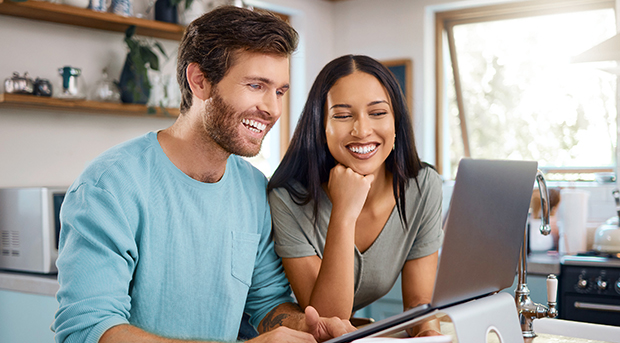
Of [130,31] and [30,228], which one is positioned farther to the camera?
[130,31]

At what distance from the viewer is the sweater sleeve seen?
42.2 inches

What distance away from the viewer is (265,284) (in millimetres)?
1503

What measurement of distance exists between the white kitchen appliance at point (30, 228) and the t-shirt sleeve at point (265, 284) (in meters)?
1.14

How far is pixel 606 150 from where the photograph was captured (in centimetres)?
395

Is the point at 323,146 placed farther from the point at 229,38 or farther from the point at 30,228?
the point at 30,228

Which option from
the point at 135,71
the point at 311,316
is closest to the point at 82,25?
the point at 135,71

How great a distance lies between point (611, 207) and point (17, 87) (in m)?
A: 3.19

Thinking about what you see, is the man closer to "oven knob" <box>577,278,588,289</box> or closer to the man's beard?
the man's beard

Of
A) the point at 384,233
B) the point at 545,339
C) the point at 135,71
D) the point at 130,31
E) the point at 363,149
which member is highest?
the point at 130,31

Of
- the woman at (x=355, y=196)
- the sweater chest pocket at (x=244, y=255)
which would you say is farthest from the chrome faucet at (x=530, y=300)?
the sweater chest pocket at (x=244, y=255)

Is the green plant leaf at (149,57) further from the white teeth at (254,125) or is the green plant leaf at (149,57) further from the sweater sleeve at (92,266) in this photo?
the sweater sleeve at (92,266)

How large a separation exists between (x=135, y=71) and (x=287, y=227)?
171 centimetres

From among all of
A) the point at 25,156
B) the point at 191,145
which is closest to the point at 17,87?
the point at 25,156

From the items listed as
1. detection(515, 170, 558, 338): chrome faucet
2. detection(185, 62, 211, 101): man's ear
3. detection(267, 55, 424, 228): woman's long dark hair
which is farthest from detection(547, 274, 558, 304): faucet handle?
detection(185, 62, 211, 101): man's ear
